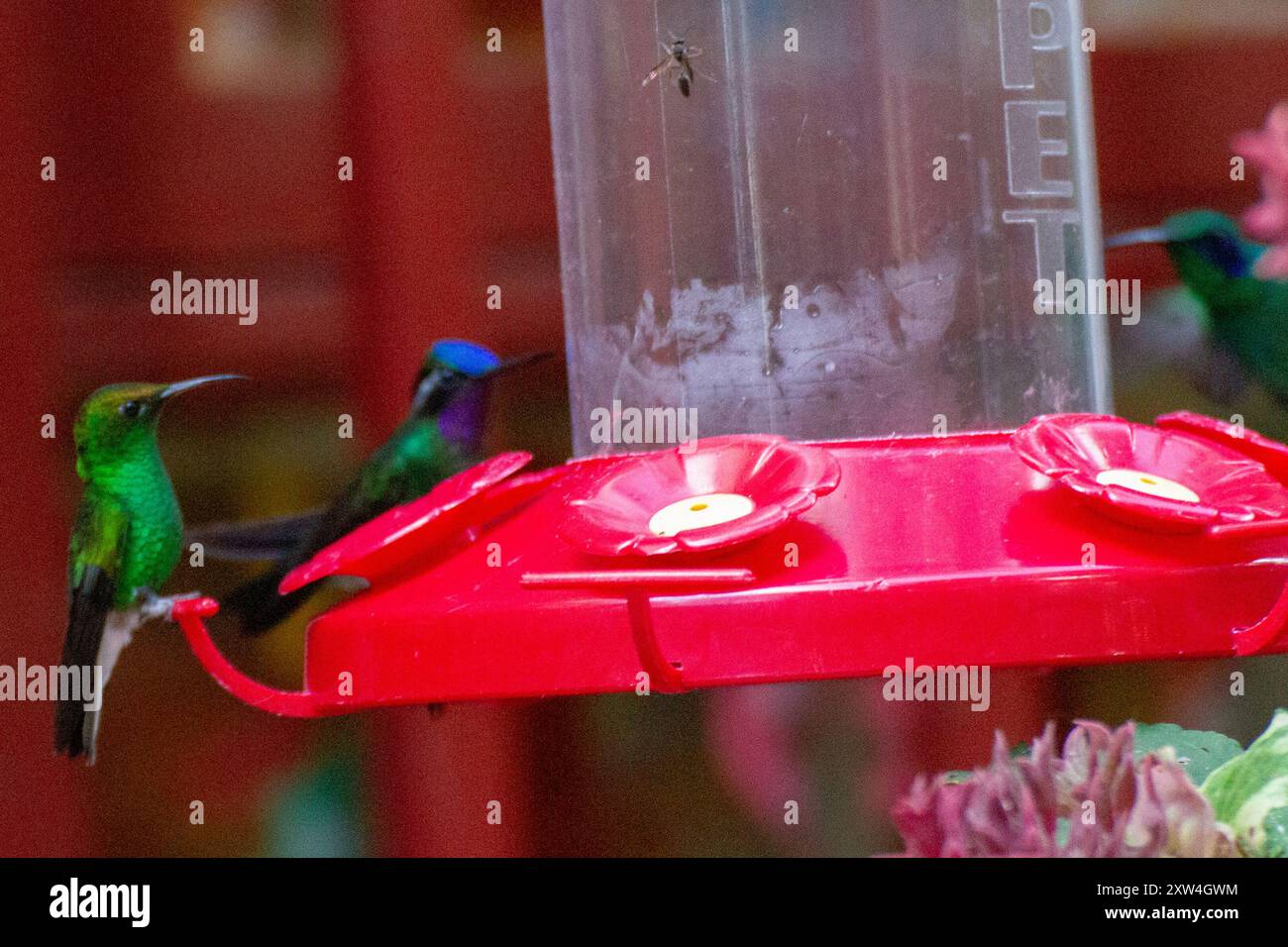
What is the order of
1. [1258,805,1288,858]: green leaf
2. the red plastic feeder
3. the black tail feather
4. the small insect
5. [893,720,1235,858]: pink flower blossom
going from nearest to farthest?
the red plastic feeder
the small insect
[893,720,1235,858]: pink flower blossom
[1258,805,1288,858]: green leaf
the black tail feather

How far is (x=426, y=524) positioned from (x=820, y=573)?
335mm

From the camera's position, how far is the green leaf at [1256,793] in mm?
1695

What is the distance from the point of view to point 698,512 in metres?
1.17

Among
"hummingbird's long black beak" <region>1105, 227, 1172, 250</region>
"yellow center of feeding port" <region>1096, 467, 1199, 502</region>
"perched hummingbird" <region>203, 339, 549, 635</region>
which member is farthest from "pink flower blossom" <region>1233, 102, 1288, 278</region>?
"yellow center of feeding port" <region>1096, 467, 1199, 502</region>

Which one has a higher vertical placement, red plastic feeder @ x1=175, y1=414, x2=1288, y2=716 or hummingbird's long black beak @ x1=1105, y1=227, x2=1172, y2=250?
hummingbird's long black beak @ x1=1105, y1=227, x2=1172, y2=250

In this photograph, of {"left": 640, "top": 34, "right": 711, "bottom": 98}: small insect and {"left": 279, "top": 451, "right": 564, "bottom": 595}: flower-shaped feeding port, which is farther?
{"left": 640, "top": 34, "right": 711, "bottom": 98}: small insect

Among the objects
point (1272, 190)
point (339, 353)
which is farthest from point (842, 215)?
point (339, 353)

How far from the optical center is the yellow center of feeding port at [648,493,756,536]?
1130 millimetres

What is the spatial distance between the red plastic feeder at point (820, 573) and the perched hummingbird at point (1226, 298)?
194cm

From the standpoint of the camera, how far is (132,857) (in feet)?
10.7

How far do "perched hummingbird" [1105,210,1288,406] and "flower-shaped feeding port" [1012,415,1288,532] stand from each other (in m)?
1.90

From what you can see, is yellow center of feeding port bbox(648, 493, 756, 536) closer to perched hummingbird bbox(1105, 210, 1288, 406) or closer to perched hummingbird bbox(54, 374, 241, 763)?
perched hummingbird bbox(54, 374, 241, 763)

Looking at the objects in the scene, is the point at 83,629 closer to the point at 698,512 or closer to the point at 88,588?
the point at 88,588
